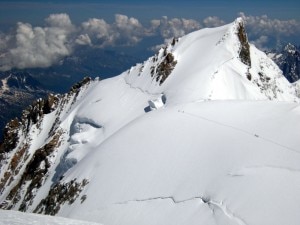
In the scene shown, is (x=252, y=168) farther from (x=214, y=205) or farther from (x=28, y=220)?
(x=28, y=220)

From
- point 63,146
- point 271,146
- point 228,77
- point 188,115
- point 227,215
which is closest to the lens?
point 227,215

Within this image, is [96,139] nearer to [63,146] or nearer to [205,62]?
[63,146]

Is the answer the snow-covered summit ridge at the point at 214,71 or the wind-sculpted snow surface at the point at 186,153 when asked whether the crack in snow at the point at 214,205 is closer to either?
the wind-sculpted snow surface at the point at 186,153

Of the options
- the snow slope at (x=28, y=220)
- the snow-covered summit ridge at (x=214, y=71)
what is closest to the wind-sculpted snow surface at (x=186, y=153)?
the snow-covered summit ridge at (x=214, y=71)

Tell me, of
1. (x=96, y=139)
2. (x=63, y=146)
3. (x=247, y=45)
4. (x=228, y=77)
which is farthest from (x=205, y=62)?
(x=63, y=146)

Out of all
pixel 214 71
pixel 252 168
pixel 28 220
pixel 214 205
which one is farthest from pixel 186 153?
pixel 214 71

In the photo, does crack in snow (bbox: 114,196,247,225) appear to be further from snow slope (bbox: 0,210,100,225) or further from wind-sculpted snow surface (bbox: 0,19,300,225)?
snow slope (bbox: 0,210,100,225)

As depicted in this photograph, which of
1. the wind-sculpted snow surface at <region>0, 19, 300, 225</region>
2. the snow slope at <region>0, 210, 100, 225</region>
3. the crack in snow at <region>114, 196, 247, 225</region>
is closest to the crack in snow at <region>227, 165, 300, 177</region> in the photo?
the wind-sculpted snow surface at <region>0, 19, 300, 225</region>

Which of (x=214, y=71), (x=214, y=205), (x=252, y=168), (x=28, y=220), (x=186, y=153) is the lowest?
(x=28, y=220)
